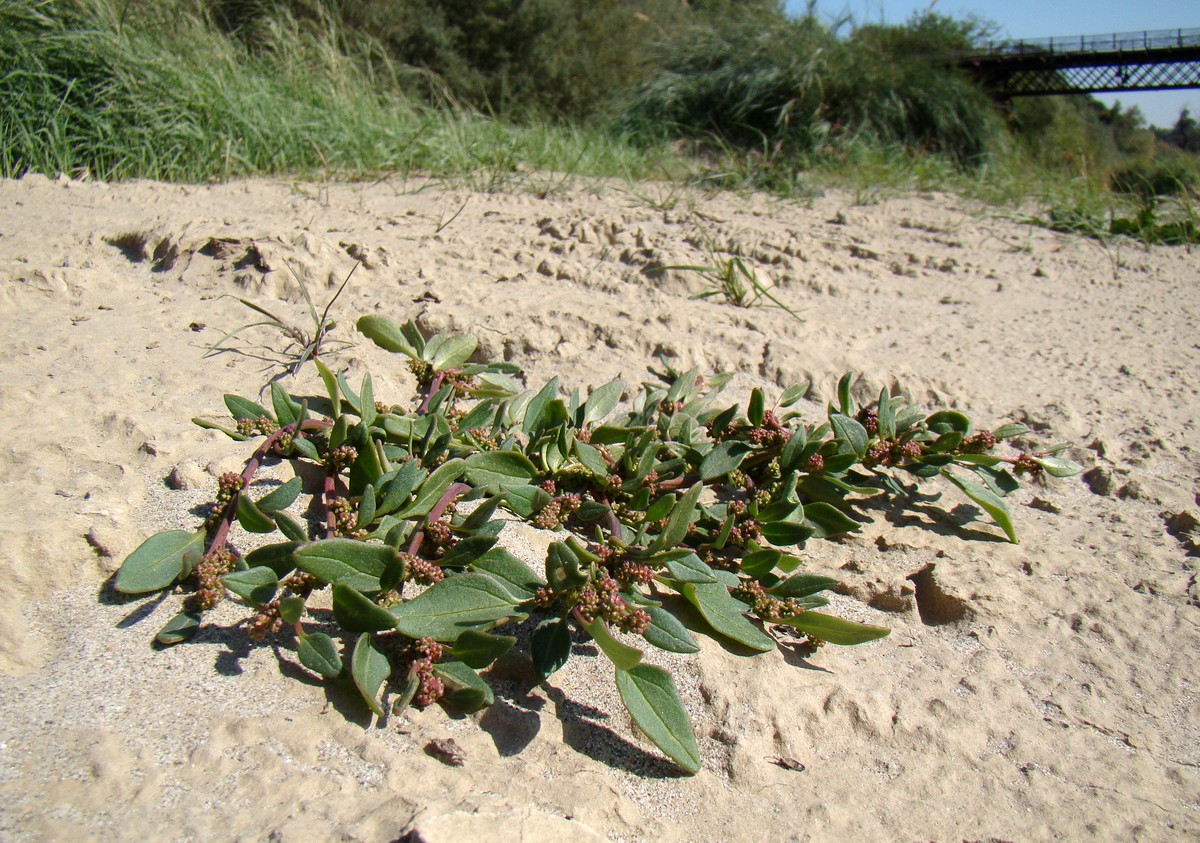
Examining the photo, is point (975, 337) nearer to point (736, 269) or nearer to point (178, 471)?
point (736, 269)

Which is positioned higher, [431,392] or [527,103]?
[527,103]

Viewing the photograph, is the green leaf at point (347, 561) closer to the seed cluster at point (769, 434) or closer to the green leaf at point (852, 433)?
the seed cluster at point (769, 434)

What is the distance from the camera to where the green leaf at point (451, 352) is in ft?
6.89

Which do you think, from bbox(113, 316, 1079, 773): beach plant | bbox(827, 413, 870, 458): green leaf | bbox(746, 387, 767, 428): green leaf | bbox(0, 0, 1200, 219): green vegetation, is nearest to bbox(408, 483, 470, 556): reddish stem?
bbox(113, 316, 1079, 773): beach plant

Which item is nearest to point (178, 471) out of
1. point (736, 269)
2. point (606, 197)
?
point (736, 269)

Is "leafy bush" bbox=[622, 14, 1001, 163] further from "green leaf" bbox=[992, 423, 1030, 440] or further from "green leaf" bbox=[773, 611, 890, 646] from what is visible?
"green leaf" bbox=[773, 611, 890, 646]

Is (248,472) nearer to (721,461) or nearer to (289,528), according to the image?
(289,528)

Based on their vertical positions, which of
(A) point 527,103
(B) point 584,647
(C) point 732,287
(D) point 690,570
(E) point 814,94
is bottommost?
(B) point 584,647

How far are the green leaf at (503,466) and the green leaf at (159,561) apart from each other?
20.2 inches

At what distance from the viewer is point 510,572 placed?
1444mm

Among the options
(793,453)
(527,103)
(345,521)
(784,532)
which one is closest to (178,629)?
(345,521)

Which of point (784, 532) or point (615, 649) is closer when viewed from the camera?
point (615, 649)

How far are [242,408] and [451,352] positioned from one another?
1.75ft

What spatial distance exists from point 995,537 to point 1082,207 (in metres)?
3.60
